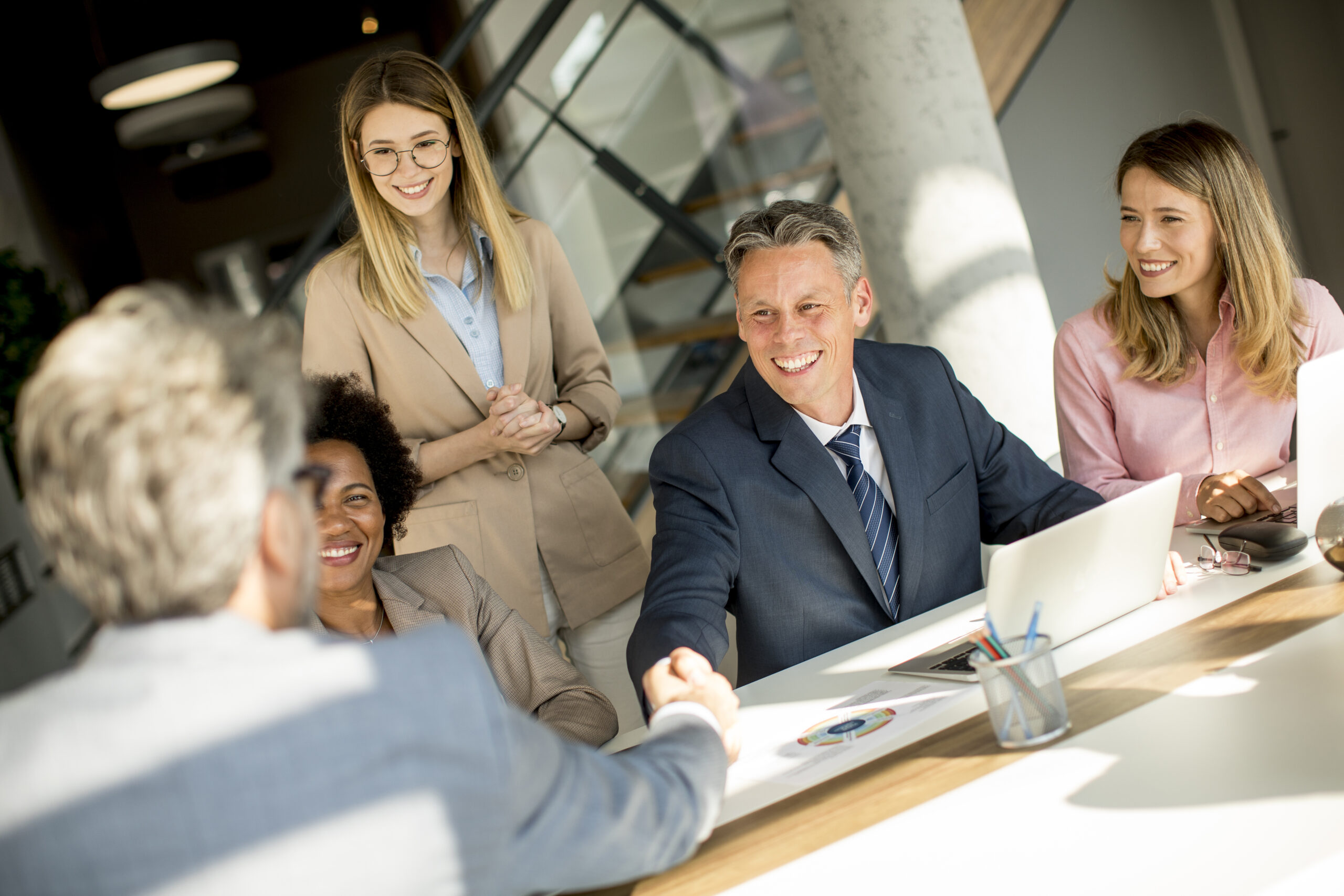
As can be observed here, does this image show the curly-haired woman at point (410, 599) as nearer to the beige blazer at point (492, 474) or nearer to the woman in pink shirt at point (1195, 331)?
the beige blazer at point (492, 474)

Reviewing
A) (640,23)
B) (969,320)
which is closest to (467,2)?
(640,23)

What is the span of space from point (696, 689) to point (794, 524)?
67 cm

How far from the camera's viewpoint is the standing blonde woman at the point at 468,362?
2271 mm

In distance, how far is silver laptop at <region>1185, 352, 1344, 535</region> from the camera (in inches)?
64.8

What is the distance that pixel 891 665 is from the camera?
1.62 metres

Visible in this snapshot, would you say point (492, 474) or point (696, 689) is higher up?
point (492, 474)

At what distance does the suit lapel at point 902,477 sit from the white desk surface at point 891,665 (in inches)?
3.9

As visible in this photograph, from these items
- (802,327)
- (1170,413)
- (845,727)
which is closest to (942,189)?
(1170,413)

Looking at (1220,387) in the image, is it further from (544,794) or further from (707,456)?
(544,794)

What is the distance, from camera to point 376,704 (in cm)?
81

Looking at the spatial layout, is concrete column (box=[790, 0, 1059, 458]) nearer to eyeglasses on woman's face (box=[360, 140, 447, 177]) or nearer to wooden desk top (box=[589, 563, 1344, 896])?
eyeglasses on woman's face (box=[360, 140, 447, 177])

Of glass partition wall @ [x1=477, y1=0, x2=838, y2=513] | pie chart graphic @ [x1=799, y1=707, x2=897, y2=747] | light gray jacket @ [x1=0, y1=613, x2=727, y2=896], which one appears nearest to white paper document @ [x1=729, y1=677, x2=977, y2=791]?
pie chart graphic @ [x1=799, y1=707, x2=897, y2=747]

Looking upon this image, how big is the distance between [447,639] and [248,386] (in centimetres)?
24

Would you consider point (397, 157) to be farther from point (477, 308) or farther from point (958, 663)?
point (958, 663)
